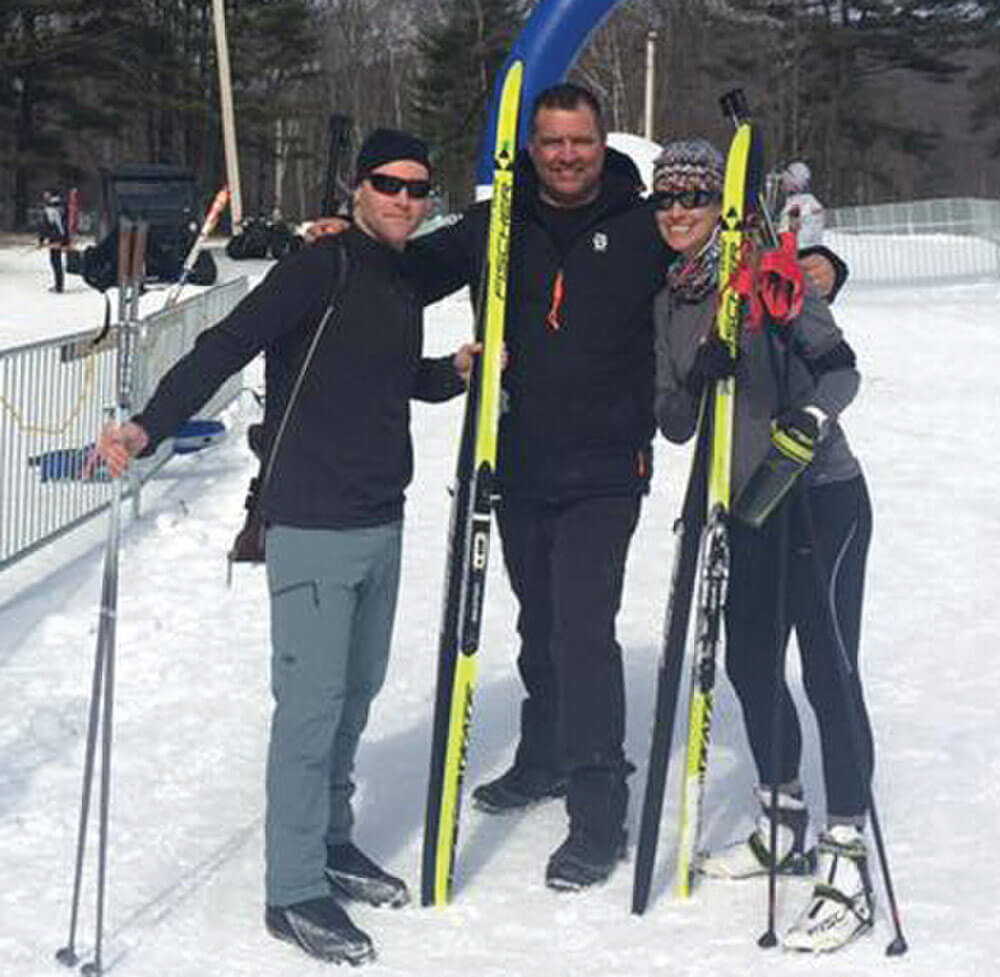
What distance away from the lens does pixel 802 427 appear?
3.65 metres

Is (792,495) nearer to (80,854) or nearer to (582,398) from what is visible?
(582,398)

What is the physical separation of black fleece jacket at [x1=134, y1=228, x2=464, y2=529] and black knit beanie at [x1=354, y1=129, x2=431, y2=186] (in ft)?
0.50

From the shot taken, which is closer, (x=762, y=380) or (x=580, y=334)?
(x=762, y=380)

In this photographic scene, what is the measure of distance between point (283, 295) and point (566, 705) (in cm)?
133

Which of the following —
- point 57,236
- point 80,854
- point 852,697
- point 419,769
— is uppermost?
point 57,236

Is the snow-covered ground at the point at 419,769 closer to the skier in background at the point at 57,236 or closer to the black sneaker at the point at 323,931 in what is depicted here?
the black sneaker at the point at 323,931

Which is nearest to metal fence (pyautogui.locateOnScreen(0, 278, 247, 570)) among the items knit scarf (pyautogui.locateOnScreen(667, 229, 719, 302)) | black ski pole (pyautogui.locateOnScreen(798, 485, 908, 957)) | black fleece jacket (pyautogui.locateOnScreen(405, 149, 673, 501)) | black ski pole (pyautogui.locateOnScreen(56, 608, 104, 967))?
black fleece jacket (pyautogui.locateOnScreen(405, 149, 673, 501))

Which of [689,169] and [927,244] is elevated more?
[927,244]

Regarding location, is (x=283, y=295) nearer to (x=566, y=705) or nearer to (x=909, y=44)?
(x=566, y=705)

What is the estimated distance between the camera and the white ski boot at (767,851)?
4203 mm

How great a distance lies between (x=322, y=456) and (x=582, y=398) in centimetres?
76

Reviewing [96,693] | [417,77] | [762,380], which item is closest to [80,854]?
[96,693]

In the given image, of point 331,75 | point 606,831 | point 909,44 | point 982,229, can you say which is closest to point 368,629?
point 606,831

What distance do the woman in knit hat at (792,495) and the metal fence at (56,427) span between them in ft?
11.6
